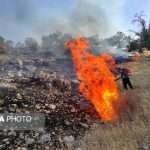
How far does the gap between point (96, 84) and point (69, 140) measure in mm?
5432

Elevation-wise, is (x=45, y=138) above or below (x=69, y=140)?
above

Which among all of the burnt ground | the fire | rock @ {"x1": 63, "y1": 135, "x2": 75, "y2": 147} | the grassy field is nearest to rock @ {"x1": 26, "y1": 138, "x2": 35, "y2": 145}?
the burnt ground

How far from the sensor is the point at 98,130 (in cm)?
1101

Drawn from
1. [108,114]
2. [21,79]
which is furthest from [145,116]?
[21,79]

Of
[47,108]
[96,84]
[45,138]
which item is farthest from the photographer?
[96,84]

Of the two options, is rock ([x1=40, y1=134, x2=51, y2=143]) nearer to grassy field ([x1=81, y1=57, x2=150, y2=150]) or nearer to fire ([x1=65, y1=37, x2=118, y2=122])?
grassy field ([x1=81, y1=57, x2=150, y2=150])

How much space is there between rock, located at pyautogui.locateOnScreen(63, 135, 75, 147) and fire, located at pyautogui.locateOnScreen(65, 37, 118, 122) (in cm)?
203

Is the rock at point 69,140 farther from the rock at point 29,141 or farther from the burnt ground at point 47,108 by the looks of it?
the rock at point 29,141

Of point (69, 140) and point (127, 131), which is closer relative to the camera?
point (69, 140)

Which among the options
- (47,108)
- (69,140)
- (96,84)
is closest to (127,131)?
(69,140)

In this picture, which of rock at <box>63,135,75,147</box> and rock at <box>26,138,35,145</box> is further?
rock at <box>26,138,35,145</box>

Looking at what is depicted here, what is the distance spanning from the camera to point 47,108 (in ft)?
42.4

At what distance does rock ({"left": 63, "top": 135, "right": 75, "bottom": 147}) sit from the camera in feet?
33.2

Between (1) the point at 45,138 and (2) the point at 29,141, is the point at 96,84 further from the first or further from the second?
(2) the point at 29,141
